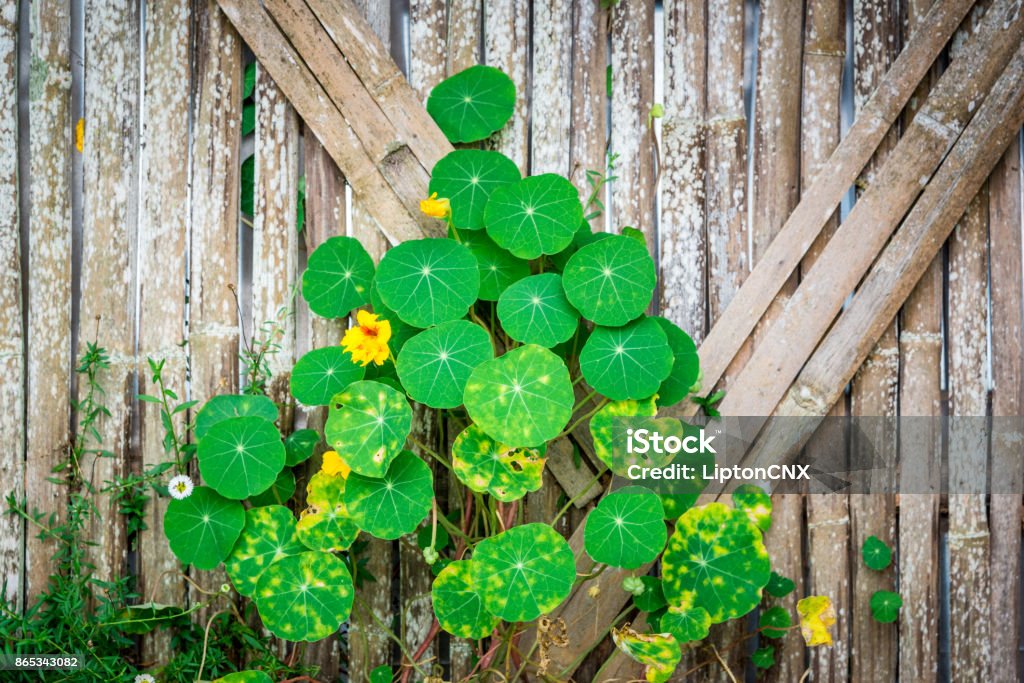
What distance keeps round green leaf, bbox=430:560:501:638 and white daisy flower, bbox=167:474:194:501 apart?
621 mm

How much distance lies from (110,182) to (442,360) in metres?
1.08

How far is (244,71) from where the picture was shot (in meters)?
1.90

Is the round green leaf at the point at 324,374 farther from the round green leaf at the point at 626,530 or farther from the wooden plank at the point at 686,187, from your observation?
the wooden plank at the point at 686,187

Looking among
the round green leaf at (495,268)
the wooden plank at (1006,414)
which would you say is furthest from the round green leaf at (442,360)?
the wooden plank at (1006,414)

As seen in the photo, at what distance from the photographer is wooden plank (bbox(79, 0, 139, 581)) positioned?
1867mm

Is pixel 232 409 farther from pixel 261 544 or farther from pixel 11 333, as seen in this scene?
pixel 11 333

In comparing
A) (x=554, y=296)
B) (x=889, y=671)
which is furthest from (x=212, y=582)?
(x=889, y=671)

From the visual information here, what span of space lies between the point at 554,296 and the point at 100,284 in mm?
1209

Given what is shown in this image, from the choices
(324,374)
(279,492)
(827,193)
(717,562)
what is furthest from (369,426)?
(827,193)

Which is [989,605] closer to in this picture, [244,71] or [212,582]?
[212,582]

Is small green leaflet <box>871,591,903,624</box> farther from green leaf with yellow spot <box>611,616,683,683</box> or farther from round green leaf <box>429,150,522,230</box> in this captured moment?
round green leaf <box>429,150,522,230</box>

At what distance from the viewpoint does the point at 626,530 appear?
1.54 metres

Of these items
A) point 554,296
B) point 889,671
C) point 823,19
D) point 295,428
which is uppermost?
point 823,19

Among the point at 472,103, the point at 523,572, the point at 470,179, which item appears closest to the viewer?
the point at 523,572
